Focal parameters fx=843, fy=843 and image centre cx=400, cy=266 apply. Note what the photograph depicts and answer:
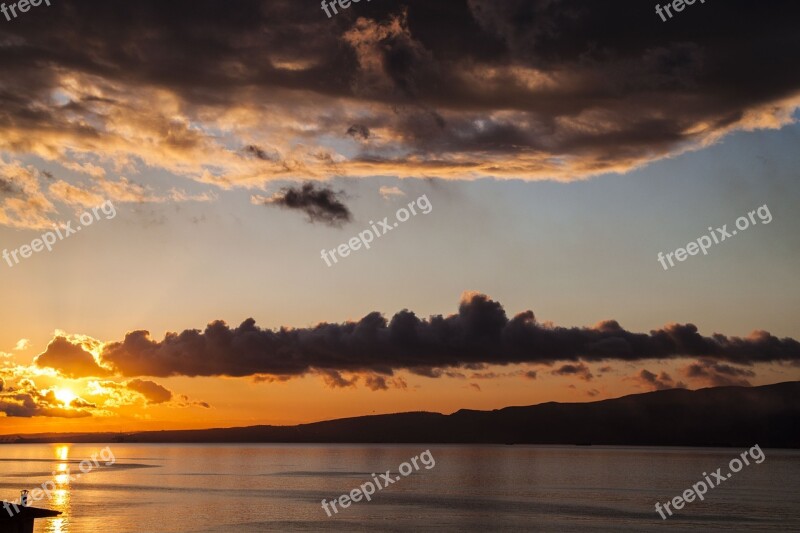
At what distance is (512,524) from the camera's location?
428 ft

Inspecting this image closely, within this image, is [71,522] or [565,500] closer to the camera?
[71,522]

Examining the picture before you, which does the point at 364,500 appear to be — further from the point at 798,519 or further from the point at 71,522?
the point at 798,519

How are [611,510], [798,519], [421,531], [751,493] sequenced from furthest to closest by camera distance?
1. [751,493]
2. [611,510]
3. [798,519]
4. [421,531]

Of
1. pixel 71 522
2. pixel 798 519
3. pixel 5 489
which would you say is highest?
pixel 5 489

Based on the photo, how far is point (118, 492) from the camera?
7771 inches

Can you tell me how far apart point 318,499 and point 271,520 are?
44737mm

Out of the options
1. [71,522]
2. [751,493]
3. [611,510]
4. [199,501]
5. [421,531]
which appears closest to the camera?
[421,531]

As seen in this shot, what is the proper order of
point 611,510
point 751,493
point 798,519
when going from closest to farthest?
1. point 798,519
2. point 611,510
3. point 751,493

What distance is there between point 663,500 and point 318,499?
2822 inches

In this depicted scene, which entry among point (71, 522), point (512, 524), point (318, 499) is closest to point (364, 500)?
point (318, 499)

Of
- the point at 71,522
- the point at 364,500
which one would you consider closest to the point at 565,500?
the point at 364,500

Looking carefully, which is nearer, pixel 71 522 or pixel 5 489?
pixel 71 522

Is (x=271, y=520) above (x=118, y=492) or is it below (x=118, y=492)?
below

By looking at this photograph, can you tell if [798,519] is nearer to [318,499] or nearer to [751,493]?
[751,493]
